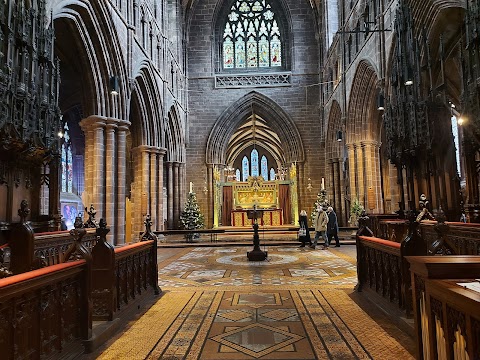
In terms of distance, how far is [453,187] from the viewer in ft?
33.8

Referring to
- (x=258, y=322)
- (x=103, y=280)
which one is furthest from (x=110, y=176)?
(x=258, y=322)

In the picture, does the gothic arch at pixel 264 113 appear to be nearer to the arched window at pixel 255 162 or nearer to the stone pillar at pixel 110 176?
the stone pillar at pixel 110 176

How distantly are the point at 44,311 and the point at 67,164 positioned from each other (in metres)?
19.2

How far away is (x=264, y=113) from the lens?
78.9ft

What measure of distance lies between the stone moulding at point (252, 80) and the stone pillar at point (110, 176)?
12.8 m

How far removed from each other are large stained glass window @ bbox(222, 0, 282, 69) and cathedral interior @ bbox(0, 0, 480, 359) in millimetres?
108

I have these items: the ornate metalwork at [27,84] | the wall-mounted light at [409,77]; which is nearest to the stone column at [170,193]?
the ornate metalwork at [27,84]

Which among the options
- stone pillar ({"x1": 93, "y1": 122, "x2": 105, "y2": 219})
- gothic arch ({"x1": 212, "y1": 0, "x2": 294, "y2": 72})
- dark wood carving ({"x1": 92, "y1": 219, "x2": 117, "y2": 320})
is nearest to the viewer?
dark wood carving ({"x1": 92, "y1": 219, "x2": 117, "y2": 320})

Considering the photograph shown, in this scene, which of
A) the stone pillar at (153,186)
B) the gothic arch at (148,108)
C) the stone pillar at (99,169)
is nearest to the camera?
the stone pillar at (99,169)

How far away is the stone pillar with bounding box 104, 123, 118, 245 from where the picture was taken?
11.7 m

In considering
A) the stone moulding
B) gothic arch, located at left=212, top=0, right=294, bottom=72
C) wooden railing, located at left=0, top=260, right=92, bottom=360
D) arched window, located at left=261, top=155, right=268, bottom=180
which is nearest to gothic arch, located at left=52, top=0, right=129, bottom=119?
wooden railing, located at left=0, top=260, right=92, bottom=360

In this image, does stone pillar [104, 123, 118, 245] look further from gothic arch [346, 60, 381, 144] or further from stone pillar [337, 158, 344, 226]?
stone pillar [337, 158, 344, 226]

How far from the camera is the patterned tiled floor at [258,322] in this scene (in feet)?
10.9

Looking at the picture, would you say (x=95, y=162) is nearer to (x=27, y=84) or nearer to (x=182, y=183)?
(x=27, y=84)
